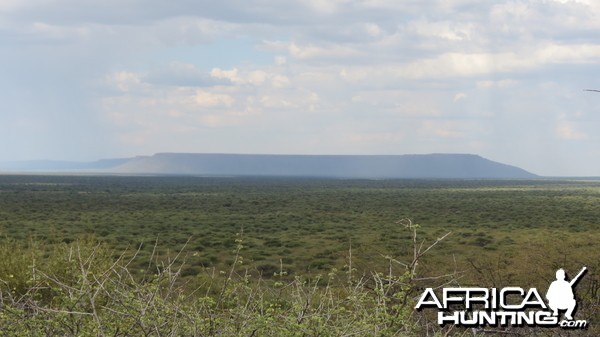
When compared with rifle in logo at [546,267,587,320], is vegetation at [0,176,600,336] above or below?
below

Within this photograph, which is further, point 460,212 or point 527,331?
point 460,212

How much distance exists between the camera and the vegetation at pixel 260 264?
6.54 metres

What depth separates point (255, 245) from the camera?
33031 mm

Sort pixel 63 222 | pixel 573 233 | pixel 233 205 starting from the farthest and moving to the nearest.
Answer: pixel 233 205 → pixel 63 222 → pixel 573 233

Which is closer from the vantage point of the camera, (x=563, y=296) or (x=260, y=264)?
(x=563, y=296)

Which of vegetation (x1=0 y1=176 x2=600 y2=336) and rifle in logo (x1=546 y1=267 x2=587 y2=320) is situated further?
rifle in logo (x1=546 y1=267 x2=587 y2=320)

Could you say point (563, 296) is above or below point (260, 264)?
above

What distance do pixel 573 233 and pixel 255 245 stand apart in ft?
61.1

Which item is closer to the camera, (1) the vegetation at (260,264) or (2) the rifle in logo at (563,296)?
(1) the vegetation at (260,264)

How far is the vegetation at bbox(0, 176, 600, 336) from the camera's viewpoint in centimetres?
654

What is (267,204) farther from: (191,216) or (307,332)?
(307,332)

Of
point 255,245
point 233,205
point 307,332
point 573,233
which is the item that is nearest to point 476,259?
point 255,245

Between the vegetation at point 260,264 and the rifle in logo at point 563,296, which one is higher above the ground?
the rifle in logo at point 563,296

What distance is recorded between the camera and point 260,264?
25969 mm
